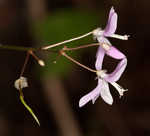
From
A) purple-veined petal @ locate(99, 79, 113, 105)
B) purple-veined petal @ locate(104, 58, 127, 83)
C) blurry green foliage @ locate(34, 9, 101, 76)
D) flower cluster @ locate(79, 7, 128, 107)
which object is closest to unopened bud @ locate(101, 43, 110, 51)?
flower cluster @ locate(79, 7, 128, 107)

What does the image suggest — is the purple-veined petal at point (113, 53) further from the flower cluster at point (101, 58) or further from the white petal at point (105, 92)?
the white petal at point (105, 92)

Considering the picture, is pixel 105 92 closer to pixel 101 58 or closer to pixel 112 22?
pixel 101 58

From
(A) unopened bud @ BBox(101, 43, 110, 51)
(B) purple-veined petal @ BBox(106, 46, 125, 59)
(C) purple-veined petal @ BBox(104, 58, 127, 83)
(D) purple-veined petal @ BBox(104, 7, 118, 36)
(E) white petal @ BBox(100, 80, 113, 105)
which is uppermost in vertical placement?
(D) purple-veined petal @ BBox(104, 7, 118, 36)

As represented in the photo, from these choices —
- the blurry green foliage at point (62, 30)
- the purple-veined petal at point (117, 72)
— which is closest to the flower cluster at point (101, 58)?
the purple-veined petal at point (117, 72)

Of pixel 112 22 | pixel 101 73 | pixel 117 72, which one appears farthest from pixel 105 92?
pixel 112 22

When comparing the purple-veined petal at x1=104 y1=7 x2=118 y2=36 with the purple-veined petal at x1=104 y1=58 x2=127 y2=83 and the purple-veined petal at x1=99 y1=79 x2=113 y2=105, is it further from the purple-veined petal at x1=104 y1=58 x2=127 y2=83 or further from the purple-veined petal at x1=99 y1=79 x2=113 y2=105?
the purple-veined petal at x1=99 y1=79 x2=113 y2=105

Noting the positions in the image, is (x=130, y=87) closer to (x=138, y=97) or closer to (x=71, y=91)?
(x=138, y=97)
